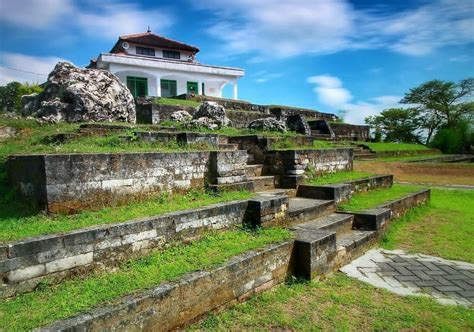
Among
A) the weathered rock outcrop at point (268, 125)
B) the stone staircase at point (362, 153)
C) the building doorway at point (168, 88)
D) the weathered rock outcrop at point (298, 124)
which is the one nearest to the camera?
the weathered rock outcrop at point (268, 125)

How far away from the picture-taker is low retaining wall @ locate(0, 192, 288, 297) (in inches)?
122

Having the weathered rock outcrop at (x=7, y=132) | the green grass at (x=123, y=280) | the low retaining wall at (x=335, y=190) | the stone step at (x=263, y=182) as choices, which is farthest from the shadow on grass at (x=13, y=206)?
the low retaining wall at (x=335, y=190)

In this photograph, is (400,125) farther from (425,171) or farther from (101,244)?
(101,244)

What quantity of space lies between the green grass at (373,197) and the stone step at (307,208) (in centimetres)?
46

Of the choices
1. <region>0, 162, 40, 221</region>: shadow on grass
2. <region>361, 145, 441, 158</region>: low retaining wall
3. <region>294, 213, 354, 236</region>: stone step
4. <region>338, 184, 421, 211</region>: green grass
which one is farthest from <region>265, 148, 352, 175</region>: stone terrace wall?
<region>361, 145, 441, 158</region>: low retaining wall

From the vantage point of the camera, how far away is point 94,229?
3590 millimetres

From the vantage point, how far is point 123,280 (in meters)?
3.36

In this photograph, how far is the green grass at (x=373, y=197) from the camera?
23.4 feet

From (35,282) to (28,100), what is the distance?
7535 mm

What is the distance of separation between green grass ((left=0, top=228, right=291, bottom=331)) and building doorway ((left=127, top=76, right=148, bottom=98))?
2132 cm

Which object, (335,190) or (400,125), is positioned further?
(400,125)

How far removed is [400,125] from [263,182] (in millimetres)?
34252

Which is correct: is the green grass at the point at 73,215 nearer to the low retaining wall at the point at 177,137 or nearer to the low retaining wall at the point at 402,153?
the low retaining wall at the point at 177,137

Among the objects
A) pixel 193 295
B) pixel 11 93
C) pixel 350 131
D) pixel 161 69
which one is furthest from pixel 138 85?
pixel 193 295
